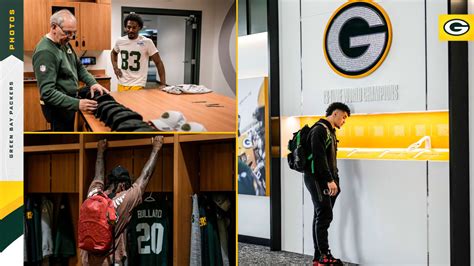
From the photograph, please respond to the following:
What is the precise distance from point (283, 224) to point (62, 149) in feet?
13.7

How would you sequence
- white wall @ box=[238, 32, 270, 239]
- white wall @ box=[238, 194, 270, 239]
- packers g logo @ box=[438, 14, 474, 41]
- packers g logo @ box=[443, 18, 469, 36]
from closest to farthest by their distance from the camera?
1. packers g logo @ box=[438, 14, 474, 41]
2. packers g logo @ box=[443, 18, 469, 36]
3. white wall @ box=[238, 32, 270, 239]
4. white wall @ box=[238, 194, 270, 239]

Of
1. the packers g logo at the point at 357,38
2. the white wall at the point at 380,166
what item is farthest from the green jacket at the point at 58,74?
the packers g logo at the point at 357,38

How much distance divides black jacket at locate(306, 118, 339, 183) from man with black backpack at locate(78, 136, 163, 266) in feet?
9.45

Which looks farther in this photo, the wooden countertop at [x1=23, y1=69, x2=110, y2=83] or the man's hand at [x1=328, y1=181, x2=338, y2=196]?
the man's hand at [x1=328, y1=181, x2=338, y2=196]

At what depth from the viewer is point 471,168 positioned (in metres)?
3.90

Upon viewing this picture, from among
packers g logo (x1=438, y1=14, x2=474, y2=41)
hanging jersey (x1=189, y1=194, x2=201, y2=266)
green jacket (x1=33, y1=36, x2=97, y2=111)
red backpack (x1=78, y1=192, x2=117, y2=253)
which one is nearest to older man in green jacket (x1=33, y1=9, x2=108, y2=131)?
green jacket (x1=33, y1=36, x2=97, y2=111)

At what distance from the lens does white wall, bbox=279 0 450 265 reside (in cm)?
427

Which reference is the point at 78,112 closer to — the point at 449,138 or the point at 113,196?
the point at 113,196

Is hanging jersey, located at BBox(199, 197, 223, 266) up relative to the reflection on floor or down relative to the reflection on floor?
up

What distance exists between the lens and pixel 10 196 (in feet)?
4.54

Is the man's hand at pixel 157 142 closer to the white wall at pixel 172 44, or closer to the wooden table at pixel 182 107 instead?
the wooden table at pixel 182 107

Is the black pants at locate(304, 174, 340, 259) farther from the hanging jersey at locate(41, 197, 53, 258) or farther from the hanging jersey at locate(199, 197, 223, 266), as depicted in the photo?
the hanging jersey at locate(41, 197, 53, 258)

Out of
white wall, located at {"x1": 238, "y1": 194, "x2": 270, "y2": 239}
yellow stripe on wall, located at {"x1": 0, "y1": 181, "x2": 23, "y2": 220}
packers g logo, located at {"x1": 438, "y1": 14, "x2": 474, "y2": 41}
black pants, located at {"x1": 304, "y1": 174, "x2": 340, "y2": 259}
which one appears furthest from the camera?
white wall, located at {"x1": 238, "y1": 194, "x2": 270, "y2": 239}

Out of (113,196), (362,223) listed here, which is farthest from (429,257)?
(113,196)
